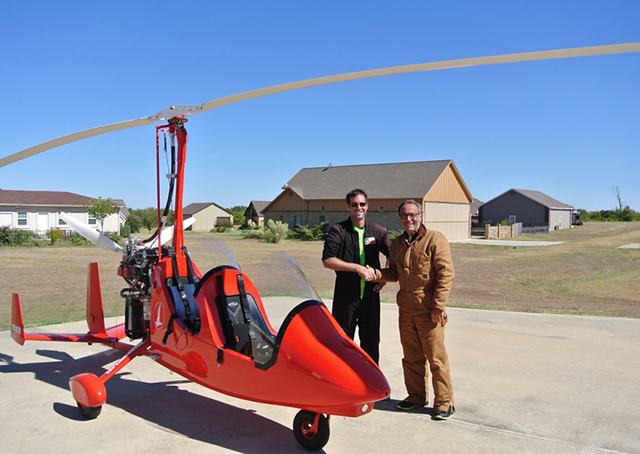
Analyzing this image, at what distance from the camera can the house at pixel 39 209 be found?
3641 cm

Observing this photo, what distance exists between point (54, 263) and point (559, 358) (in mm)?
19666

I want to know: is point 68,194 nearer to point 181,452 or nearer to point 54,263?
point 54,263

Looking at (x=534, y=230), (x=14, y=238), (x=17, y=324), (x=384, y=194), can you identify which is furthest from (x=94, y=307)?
(x=534, y=230)

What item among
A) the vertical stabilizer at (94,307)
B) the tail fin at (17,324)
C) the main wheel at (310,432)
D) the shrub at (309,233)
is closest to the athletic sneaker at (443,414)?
the main wheel at (310,432)

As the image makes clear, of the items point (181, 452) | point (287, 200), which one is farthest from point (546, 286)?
point (287, 200)

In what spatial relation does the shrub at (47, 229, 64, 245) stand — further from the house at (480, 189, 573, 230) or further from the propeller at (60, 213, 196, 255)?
the house at (480, 189, 573, 230)

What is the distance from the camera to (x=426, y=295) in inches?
175

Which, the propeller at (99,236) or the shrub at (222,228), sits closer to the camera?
the propeller at (99,236)

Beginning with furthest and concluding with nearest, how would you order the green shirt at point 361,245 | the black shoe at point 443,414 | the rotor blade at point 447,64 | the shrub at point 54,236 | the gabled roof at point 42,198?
the gabled roof at point 42,198 < the shrub at point 54,236 < the green shirt at point 361,245 < the black shoe at point 443,414 < the rotor blade at point 447,64

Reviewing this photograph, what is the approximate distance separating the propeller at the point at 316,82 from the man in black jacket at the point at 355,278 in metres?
1.41

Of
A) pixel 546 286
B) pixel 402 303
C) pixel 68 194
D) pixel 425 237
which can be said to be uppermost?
pixel 68 194

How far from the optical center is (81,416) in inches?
176

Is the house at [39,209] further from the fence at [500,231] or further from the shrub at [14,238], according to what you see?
the fence at [500,231]

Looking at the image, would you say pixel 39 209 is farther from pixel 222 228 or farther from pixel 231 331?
pixel 231 331
